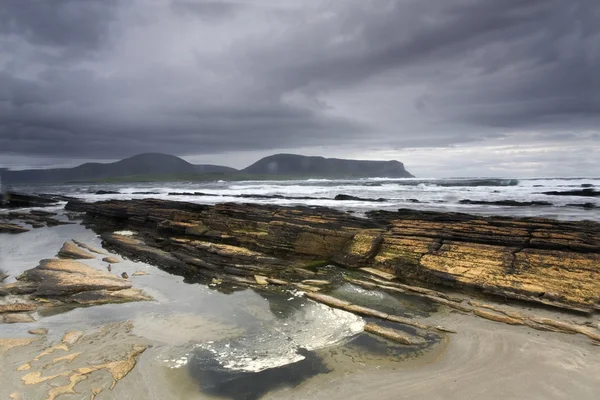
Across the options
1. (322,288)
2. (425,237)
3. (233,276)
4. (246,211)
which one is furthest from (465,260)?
(246,211)

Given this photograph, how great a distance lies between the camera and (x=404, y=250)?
469 inches

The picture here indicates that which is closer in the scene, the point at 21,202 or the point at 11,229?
A: the point at 11,229

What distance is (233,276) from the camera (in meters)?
11.5

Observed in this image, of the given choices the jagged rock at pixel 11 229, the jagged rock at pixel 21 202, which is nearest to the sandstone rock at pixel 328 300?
the jagged rock at pixel 11 229

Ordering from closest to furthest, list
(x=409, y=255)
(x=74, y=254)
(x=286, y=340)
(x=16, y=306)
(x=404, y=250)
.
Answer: (x=286, y=340)
(x=16, y=306)
(x=409, y=255)
(x=404, y=250)
(x=74, y=254)

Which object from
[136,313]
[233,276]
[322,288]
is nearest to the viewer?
[136,313]

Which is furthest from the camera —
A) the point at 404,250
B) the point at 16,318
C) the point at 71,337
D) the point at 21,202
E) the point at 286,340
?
the point at 21,202

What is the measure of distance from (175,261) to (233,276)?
3027 mm

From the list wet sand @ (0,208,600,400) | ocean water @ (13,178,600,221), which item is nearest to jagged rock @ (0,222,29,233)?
wet sand @ (0,208,600,400)

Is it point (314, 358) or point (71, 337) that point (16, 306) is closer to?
point (71, 337)

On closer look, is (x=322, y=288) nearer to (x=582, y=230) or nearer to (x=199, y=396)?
(x=199, y=396)

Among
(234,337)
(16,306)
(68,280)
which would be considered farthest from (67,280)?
(234,337)

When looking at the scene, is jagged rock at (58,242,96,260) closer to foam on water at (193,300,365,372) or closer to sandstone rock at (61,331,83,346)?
sandstone rock at (61,331,83,346)

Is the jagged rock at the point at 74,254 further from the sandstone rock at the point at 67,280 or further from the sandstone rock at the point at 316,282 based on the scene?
the sandstone rock at the point at 316,282
